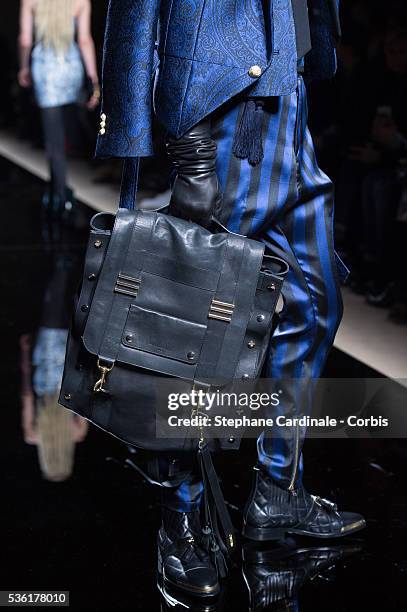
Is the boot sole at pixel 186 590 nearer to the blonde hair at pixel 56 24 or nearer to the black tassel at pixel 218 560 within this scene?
the black tassel at pixel 218 560

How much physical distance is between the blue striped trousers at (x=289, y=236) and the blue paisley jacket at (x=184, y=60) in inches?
3.1

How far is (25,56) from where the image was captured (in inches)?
217

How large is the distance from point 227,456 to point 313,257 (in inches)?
27.2

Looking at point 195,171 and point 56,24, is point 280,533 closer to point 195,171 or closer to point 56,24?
point 195,171

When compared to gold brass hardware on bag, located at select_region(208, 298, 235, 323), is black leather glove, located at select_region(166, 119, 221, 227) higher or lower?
higher

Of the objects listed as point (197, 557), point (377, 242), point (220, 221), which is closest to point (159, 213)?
point (220, 221)

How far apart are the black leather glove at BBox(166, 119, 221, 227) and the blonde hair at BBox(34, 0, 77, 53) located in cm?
374

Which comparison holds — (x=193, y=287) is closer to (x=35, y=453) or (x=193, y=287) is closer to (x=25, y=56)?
(x=35, y=453)

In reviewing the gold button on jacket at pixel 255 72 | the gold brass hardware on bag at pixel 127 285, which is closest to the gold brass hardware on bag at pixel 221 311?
the gold brass hardware on bag at pixel 127 285

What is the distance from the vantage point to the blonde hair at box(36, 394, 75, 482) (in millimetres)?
2506

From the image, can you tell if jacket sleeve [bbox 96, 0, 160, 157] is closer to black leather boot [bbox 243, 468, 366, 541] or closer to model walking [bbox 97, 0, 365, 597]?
model walking [bbox 97, 0, 365, 597]

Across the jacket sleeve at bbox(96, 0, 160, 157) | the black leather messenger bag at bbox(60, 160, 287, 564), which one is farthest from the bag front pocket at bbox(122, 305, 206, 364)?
the jacket sleeve at bbox(96, 0, 160, 157)

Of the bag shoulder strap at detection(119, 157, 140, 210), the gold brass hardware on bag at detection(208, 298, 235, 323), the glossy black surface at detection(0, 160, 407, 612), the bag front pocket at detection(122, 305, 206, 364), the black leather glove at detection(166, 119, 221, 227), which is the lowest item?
the glossy black surface at detection(0, 160, 407, 612)

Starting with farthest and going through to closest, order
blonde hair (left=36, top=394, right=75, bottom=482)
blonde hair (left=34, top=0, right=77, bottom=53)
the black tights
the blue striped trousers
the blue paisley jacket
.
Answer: the black tights → blonde hair (left=34, top=0, right=77, bottom=53) → blonde hair (left=36, top=394, right=75, bottom=482) → the blue striped trousers → the blue paisley jacket
